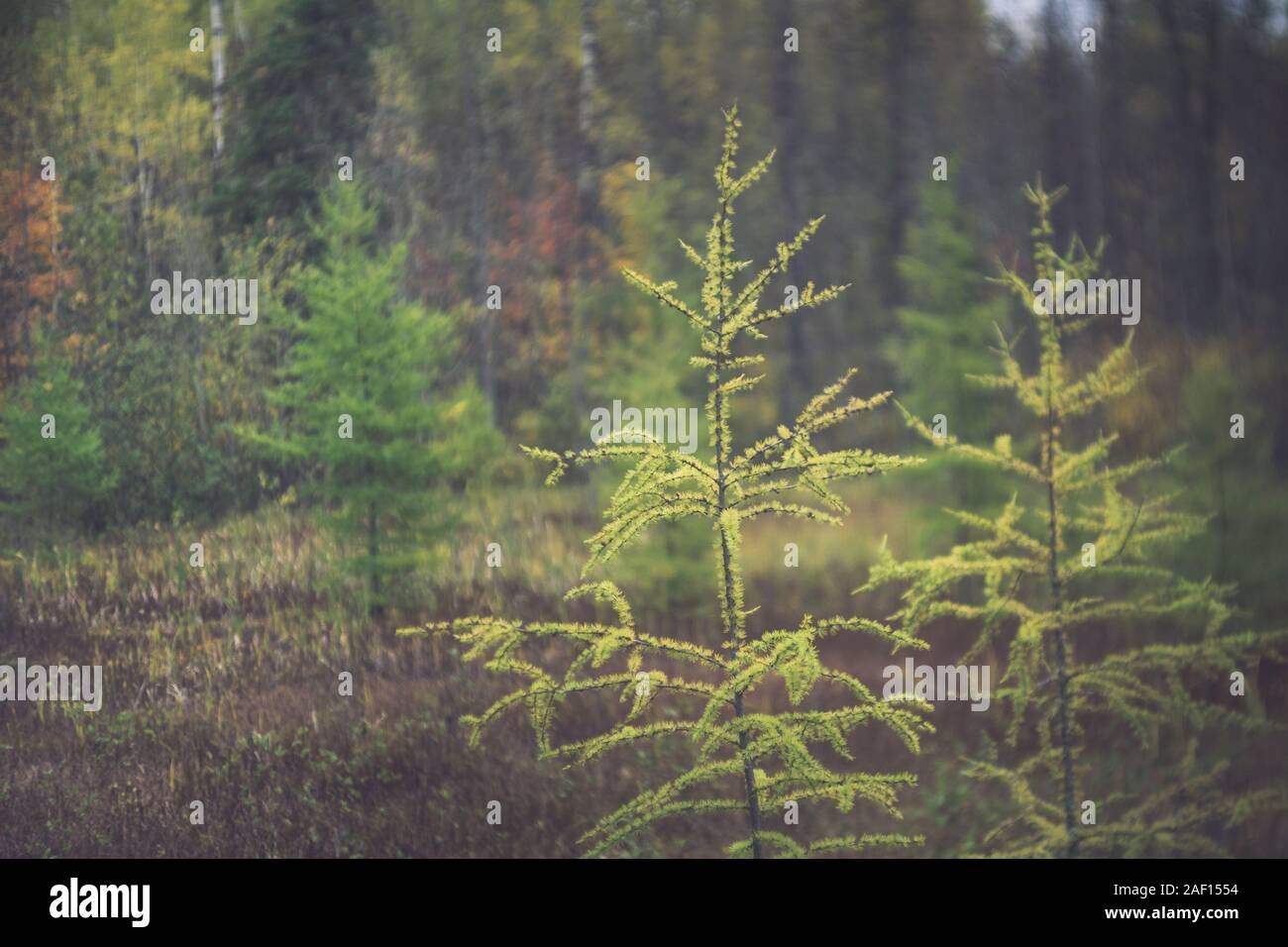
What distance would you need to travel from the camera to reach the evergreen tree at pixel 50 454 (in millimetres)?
9250

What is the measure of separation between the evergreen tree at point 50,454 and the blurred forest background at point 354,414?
0.03m

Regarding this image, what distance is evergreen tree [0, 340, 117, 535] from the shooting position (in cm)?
925

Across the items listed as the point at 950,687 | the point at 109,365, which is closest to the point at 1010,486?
the point at 950,687

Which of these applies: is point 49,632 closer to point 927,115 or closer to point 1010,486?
point 1010,486

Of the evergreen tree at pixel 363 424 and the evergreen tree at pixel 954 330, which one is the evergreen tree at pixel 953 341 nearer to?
the evergreen tree at pixel 954 330

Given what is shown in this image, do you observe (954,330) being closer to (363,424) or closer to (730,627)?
(363,424)

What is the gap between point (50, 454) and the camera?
932 centimetres

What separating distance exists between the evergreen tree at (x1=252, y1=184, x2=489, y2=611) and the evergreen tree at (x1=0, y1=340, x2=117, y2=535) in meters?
1.48

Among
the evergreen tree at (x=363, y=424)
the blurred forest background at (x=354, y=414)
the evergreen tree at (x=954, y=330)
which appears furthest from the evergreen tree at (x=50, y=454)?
the evergreen tree at (x=954, y=330)

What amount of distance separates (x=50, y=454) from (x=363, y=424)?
8.70 feet

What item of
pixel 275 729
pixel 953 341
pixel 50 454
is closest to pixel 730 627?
pixel 275 729

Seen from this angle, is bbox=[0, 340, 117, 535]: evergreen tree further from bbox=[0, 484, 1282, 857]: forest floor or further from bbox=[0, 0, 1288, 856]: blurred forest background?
bbox=[0, 484, 1282, 857]: forest floor

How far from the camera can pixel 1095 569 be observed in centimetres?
718
